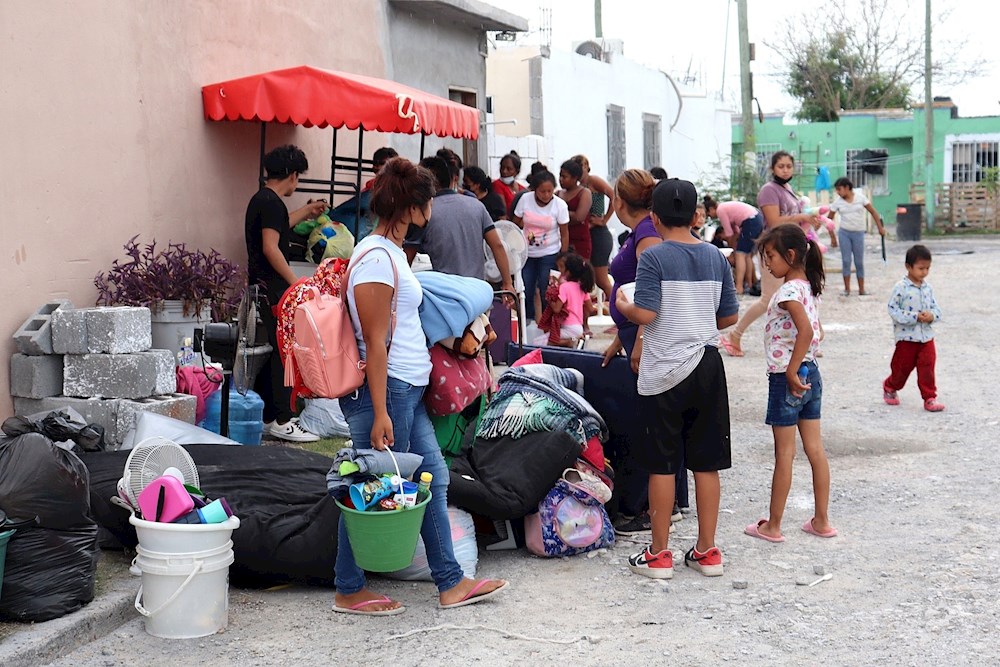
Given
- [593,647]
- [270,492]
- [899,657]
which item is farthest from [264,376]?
[899,657]

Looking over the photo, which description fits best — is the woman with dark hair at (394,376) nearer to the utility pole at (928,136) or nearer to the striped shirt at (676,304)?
the striped shirt at (676,304)

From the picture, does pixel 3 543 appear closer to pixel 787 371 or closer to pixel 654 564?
pixel 654 564

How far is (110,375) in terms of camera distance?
21.4 ft

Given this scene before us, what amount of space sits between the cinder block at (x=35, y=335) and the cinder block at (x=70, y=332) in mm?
38

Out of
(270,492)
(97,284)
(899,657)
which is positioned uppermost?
(97,284)

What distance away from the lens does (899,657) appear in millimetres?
4320

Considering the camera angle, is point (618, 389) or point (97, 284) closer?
point (618, 389)

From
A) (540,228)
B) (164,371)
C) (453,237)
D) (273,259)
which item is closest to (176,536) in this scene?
(164,371)

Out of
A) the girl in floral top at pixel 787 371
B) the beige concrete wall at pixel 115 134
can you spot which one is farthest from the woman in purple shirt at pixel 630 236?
the beige concrete wall at pixel 115 134

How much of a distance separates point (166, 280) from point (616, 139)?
14.6 m

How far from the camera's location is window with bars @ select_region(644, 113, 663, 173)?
2286 cm

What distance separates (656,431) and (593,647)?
1.13 meters

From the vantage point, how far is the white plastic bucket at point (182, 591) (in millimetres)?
4555

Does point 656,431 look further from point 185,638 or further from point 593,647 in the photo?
point 185,638
